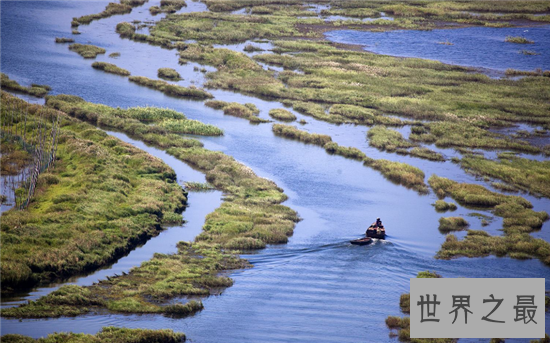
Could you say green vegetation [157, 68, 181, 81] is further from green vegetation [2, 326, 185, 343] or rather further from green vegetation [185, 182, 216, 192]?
green vegetation [2, 326, 185, 343]

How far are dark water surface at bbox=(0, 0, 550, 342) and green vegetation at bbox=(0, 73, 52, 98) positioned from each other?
2449 millimetres

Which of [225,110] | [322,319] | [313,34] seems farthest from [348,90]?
[322,319]

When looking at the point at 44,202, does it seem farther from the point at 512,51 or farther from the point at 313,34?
the point at 512,51

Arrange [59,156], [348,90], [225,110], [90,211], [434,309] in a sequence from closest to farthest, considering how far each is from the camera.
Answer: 1. [434,309]
2. [90,211]
3. [59,156]
4. [225,110]
5. [348,90]

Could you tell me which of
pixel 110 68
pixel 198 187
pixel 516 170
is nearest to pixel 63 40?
pixel 110 68

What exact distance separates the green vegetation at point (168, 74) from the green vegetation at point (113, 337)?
6706cm

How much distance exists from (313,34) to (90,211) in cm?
8753

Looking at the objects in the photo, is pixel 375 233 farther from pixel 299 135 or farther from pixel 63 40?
pixel 63 40

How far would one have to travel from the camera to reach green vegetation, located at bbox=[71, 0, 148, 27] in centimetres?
13038

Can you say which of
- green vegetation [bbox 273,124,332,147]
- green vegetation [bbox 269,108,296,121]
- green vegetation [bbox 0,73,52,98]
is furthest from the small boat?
green vegetation [bbox 0,73,52,98]

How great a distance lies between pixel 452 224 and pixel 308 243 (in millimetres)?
14385

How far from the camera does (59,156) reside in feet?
199

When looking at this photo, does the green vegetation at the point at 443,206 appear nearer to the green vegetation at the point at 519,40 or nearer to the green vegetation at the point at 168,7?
the green vegetation at the point at 519,40

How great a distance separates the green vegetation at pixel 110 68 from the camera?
329ft
